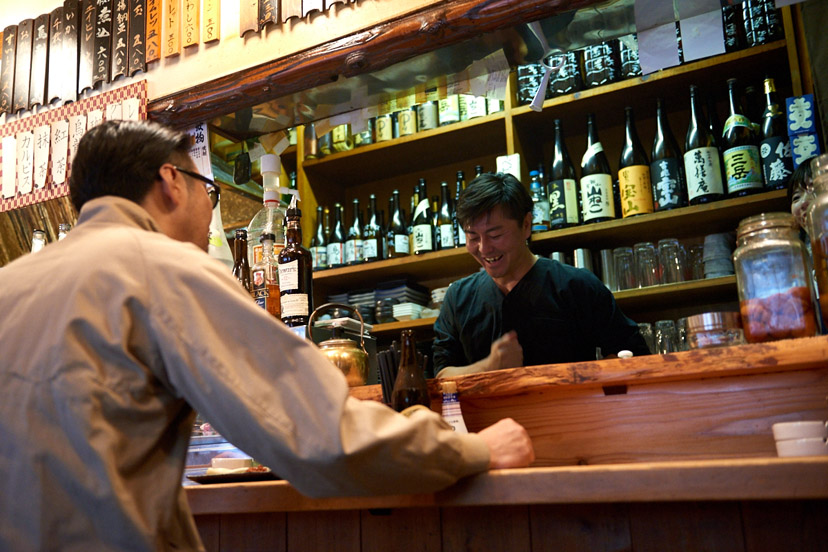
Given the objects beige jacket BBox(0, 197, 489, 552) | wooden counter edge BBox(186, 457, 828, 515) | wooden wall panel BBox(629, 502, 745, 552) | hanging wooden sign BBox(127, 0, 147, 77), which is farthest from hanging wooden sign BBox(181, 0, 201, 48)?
wooden wall panel BBox(629, 502, 745, 552)

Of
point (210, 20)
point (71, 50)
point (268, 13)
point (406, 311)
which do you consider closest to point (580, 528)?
point (268, 13)

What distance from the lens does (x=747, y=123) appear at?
2.91m

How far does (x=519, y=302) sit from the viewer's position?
8.70 ft

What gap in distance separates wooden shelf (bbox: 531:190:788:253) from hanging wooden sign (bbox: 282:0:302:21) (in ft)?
4.17

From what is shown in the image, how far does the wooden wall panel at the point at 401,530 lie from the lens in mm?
1376

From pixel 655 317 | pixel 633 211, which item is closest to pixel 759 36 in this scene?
pixel 633 211

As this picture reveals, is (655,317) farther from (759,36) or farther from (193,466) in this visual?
(193,466)

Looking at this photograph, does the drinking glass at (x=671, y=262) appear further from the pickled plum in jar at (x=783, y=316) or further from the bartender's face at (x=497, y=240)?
the pickled plum in jar at (x=783, y=316)

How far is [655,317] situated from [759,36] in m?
1.16

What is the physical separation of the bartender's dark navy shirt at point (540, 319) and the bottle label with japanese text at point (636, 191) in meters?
0.41

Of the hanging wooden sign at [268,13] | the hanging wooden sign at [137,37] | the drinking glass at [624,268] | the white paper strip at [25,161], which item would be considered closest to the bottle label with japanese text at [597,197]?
the drinking glass at [624,268]

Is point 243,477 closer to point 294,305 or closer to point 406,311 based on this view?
point 294,305

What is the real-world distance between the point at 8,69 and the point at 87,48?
447 mm

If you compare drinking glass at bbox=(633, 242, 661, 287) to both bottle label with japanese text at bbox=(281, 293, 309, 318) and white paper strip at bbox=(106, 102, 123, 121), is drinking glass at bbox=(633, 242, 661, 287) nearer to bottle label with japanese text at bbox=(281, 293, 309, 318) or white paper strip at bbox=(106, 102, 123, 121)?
bottle label with japanese text at bbox=(281, 293, 309, 318)
